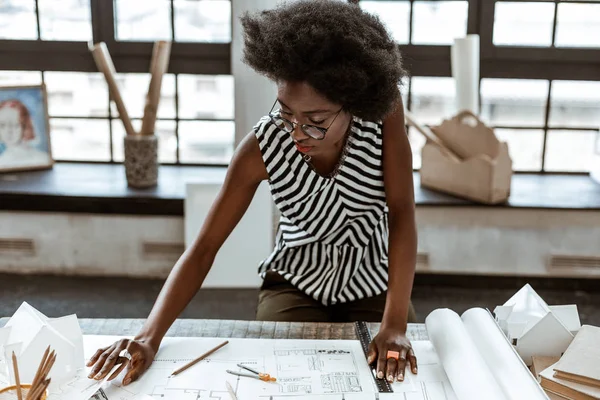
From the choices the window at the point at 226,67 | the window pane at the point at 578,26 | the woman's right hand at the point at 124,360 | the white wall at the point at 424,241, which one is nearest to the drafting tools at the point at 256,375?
the woman's right hand at the point at 124,360

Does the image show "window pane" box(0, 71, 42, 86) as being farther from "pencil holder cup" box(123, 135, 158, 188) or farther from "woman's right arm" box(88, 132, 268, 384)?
"woman's right arm" box(88, 132, 268, 384)

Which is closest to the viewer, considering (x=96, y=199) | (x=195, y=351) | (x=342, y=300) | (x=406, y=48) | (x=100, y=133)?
(x=195, y=351)

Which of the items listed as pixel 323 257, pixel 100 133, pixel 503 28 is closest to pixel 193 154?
pixel 100 133

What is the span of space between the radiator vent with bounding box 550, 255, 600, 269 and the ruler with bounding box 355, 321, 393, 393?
5.59 ft

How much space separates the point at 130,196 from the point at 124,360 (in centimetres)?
172

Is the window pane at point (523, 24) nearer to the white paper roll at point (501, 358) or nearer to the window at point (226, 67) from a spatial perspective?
the window at point (226, 67)

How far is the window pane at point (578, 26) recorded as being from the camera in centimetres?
320

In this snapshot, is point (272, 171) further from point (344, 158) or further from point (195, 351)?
point (195, 351)

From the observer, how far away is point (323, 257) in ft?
6.03

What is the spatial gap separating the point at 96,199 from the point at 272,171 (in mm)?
1499

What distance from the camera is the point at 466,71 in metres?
2.96

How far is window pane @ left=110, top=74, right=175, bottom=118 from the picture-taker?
337cm

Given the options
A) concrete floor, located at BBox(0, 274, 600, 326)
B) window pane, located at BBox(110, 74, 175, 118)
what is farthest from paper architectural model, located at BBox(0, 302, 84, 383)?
window pane, located at BBox(110, 74, 175, 118)

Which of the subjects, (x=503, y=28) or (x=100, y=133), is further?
(x=100, y=133)
